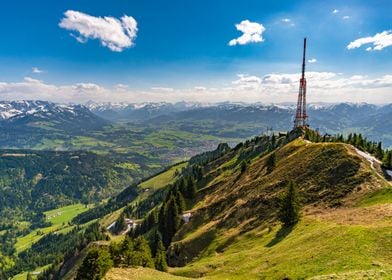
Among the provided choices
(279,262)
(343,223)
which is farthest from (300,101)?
(279,262)

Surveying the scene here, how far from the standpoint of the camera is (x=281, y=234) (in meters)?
68.1

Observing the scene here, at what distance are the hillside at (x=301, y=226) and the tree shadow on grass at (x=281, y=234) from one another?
1.15ft

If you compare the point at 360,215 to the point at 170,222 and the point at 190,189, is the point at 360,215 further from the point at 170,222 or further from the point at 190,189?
the point at 190,189

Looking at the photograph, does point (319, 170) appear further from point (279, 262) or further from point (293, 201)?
point (279, 262)

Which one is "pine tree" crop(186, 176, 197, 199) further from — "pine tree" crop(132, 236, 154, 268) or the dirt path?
the dirt path

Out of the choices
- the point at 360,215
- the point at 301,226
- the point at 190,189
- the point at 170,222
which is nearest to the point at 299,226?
the point at 301,226

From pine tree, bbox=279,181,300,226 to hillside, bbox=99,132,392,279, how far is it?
6.03 ft

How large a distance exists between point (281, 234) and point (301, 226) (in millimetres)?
4616

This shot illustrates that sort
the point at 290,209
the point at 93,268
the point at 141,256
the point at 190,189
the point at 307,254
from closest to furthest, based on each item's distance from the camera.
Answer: the point at 307,254 → the point at 93,268 → the point at 290,209 → the point at 141,256 → the point at 190,189

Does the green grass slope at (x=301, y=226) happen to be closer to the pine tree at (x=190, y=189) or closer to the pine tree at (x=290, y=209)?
the pine tree at (x=290, y=209)

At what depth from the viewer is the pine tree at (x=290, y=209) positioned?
70.5 metres

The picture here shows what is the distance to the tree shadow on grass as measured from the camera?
65156 millimetres

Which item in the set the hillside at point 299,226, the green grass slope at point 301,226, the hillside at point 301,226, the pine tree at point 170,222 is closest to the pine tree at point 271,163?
the hillside at point 299,226

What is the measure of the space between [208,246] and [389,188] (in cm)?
4839
